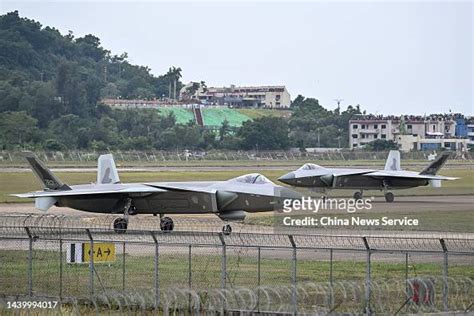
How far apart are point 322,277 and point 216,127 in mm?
117511

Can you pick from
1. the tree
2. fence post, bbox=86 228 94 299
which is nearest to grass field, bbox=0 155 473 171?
→ the tree

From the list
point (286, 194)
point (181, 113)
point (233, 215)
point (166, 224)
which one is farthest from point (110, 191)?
point (181, 113)

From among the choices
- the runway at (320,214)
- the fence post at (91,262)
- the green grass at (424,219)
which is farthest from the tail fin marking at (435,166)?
the fence post at (91,262)

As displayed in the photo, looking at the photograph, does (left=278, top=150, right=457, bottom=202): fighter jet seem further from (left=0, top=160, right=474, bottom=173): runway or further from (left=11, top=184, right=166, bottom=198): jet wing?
(left=0, top=160, right=474, bottom=173): runway

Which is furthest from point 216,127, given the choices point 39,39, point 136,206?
point 136,206

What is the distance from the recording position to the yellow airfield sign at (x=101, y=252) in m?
23.1

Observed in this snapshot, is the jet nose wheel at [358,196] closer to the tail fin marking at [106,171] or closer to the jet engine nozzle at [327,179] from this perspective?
the jet engine nozzle at [327,179]

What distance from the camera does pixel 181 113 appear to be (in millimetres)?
156000

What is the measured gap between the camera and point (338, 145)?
11788 cm

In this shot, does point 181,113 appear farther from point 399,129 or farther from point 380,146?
point 380,146

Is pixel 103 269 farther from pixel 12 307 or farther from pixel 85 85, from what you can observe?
pixel 85 85

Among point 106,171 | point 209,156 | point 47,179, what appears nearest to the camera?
point 47,179

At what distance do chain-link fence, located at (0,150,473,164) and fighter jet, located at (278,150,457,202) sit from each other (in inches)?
1381

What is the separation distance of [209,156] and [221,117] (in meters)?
55.0
